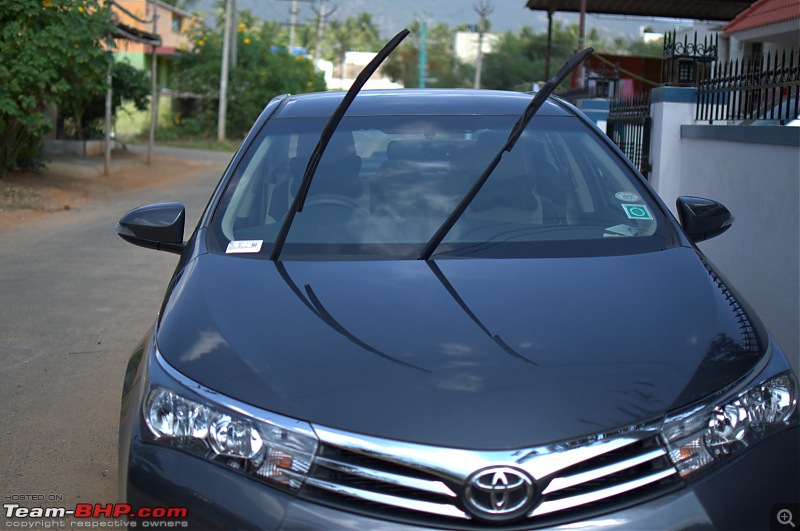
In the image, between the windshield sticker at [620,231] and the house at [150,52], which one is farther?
the house at [150,52]

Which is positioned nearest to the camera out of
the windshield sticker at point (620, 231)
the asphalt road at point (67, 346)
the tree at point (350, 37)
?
the windshield sticker at point (620, 231)

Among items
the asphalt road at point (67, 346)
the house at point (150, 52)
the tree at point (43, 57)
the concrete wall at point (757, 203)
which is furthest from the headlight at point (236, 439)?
the house at point (150, 52)

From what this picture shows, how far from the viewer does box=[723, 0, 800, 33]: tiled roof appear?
55.9ft

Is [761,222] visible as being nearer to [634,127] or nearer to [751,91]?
[751,91]

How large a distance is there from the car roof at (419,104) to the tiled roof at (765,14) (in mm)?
14497

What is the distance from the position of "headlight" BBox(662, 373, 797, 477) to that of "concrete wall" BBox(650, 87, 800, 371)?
318 centimetres

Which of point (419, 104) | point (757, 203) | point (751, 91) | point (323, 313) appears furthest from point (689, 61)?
point (323, 313)

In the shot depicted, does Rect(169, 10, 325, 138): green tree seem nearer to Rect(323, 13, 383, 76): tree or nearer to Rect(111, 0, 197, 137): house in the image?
Rect(111, 0, 197, 137): house

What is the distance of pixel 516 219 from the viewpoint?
136 inches

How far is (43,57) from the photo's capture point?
1367cm

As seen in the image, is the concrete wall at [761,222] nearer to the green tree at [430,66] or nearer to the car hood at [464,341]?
the car hood at [464,341]

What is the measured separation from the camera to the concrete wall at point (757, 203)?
561 cm

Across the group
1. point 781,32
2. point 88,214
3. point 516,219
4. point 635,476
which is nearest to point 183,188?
point 88,214

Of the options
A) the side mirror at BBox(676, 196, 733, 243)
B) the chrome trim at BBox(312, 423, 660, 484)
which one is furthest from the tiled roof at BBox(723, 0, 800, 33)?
the chrome trim at BBox(312, 423, 660, 484)
